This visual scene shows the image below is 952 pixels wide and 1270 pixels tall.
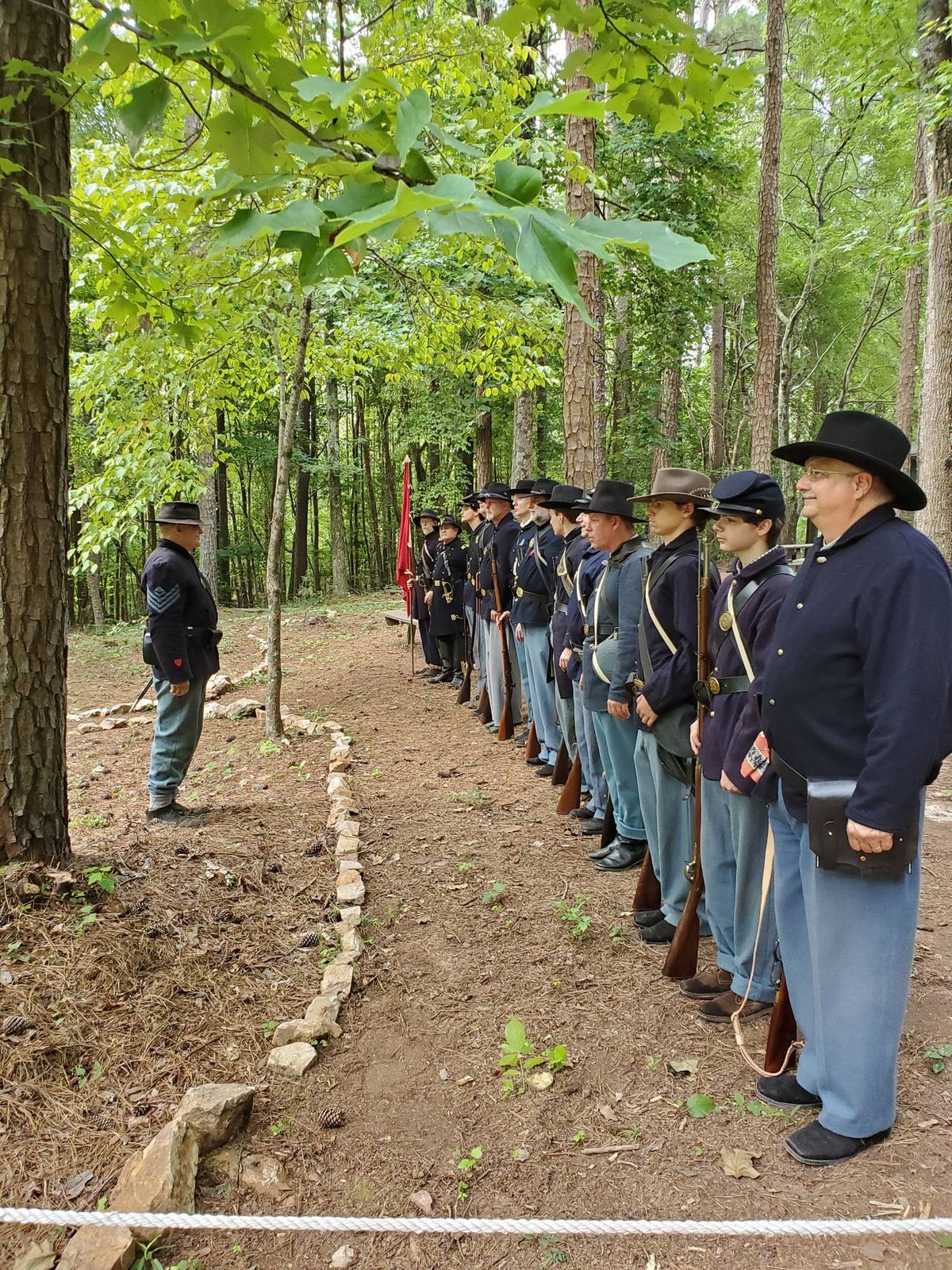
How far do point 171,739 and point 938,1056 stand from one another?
4.99 metres

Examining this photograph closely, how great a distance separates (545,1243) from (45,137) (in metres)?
4.63

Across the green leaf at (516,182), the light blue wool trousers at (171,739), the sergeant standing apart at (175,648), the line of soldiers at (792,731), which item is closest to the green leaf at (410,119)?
the green leaf at (516,182)

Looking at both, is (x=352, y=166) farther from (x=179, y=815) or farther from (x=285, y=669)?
(x=285, y=669)

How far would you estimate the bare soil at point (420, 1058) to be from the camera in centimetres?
237

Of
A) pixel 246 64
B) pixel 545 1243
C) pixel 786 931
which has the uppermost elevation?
pixel 246 64

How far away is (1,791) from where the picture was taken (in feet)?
11.5

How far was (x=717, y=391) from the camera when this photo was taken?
20547 mm

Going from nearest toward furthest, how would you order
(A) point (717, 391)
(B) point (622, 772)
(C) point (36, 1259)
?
1. (C) point (36, 1259)
2. (B) point (622, 772)
3. (A) point (717, 391)

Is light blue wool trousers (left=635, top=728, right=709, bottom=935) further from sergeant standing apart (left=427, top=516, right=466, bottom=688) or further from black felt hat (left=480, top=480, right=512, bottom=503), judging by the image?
sergeant standing apart (left=427, top=516, right=466, bottom=688)

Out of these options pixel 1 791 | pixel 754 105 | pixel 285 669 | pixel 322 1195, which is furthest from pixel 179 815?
pixel 754 105

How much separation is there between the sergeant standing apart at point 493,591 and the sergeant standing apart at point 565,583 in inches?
62.6

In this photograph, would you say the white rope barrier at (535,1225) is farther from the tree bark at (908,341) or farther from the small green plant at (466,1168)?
the tree bark at (908,341)

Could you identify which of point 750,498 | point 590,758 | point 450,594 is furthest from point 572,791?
point 450,594

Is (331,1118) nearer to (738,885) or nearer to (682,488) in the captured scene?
(738,885)
